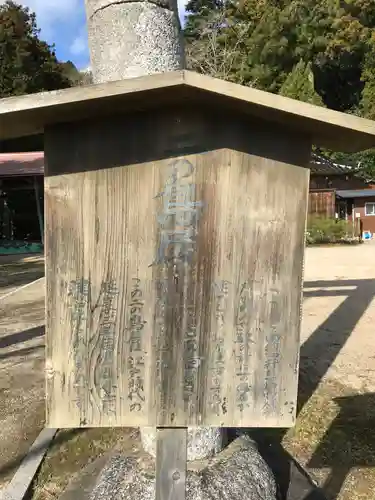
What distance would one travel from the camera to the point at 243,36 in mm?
28266

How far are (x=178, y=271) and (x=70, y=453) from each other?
7.32 feet

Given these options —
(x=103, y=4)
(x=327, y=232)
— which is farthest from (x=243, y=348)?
(x=327, y=232)

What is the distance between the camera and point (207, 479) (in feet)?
7.56

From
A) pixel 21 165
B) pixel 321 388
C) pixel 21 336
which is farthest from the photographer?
pixel 21 165

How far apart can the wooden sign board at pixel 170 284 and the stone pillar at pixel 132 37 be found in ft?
3.11

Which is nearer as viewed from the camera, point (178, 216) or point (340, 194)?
point (178, 216)

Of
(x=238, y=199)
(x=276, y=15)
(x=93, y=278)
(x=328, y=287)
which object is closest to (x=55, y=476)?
(x=93, y=278)

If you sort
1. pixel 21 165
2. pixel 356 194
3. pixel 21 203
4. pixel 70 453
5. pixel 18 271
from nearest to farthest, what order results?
1. pixel 70 453
2. pixel 18 271
3. pixel 21 165
4. pixel 21 203
5. pixel 356 194

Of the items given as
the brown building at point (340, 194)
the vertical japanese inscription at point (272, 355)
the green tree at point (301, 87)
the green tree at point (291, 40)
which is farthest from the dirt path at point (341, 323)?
the green tree at point (291, 40)

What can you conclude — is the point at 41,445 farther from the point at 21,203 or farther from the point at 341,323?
the point at 21,203

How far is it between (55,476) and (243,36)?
2922cm

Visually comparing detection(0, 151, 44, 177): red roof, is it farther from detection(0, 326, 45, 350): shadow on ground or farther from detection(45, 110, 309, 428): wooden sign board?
detection(45, 110, 309, 428): wooden sign board

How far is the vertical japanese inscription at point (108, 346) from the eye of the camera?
1597mm

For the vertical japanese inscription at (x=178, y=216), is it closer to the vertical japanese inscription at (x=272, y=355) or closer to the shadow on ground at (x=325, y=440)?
the vertical japanese inscription at (x=272, y=355)
